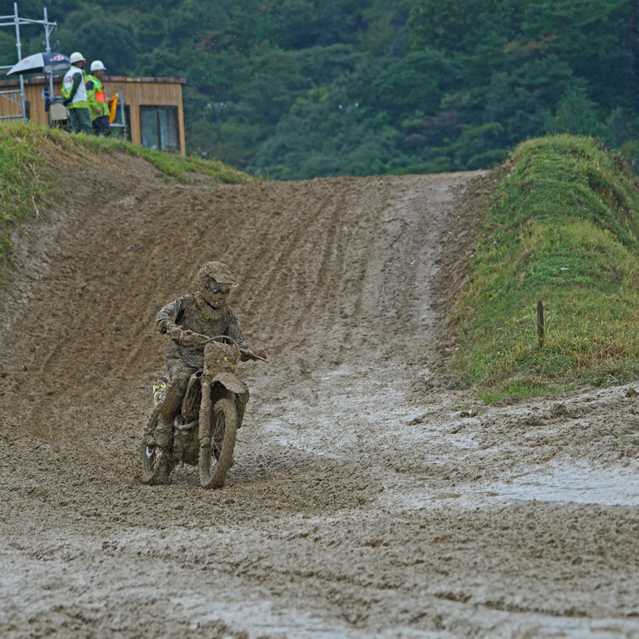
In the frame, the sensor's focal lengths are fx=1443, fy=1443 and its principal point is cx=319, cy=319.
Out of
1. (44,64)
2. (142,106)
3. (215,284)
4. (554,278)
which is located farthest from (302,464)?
(142,106)

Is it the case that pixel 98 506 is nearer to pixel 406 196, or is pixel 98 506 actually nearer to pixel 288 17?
pixel 406 196

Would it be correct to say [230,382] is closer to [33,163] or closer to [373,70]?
[33,163]

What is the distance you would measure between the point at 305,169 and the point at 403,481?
177ft

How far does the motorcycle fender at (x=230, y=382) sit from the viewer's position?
38.8ft

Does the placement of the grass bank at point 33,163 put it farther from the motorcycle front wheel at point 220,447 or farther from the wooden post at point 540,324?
the motorcycle front wheel at point 220,447

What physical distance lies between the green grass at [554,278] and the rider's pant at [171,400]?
3517 millimetres

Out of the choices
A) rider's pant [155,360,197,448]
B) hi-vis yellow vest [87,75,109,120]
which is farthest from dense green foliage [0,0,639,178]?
rider's pant [155,360,197,448]

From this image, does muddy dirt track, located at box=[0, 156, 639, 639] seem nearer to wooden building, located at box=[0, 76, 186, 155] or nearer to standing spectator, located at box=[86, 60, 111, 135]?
standing spectator, located at box=[86, 60, 111, 135]

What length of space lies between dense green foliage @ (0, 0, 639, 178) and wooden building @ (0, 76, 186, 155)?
59.1 feet

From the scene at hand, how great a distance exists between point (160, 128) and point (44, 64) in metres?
6.70

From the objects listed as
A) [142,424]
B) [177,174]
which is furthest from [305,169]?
[142,424]

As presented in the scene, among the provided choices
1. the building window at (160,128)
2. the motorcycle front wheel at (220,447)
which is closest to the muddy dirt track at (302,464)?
the motorcycle front wheel at (220,447)

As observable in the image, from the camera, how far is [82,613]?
803 cm

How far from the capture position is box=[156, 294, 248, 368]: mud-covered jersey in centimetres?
1259
